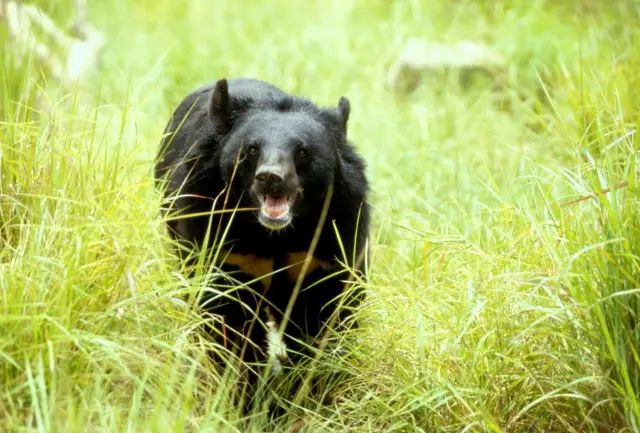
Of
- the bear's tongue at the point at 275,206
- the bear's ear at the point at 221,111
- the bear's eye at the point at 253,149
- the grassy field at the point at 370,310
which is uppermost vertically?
the bear's ear at the point at 221,111

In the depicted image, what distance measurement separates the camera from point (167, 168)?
493cm

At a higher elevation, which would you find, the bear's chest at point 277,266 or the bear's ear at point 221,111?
the bear's ear at point 221,111

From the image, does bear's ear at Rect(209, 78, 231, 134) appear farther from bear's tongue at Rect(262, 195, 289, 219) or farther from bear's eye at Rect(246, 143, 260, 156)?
bear's tongue at Rect(262, 195, 289, 219)

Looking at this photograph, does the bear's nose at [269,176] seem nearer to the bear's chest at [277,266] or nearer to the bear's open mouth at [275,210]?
the bear's open mouth at [275,210]

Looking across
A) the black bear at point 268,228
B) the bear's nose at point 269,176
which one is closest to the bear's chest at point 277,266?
the black bear at point 268,228

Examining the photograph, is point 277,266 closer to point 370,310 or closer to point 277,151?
point 370,310

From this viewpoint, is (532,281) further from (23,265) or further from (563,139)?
(563,139)

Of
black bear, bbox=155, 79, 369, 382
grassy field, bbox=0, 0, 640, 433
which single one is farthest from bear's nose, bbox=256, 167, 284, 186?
grassy field, bbox=0, 0, 640, 433

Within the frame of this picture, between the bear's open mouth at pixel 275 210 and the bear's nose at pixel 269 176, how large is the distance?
0.09m

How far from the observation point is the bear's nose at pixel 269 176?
13.5 ft

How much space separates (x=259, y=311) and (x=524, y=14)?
5.66 m

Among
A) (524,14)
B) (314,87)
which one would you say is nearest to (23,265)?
(314,87)

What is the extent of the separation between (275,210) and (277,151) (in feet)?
0.77

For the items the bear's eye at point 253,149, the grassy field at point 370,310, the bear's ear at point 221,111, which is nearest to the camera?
the grassy field at point 370,310
